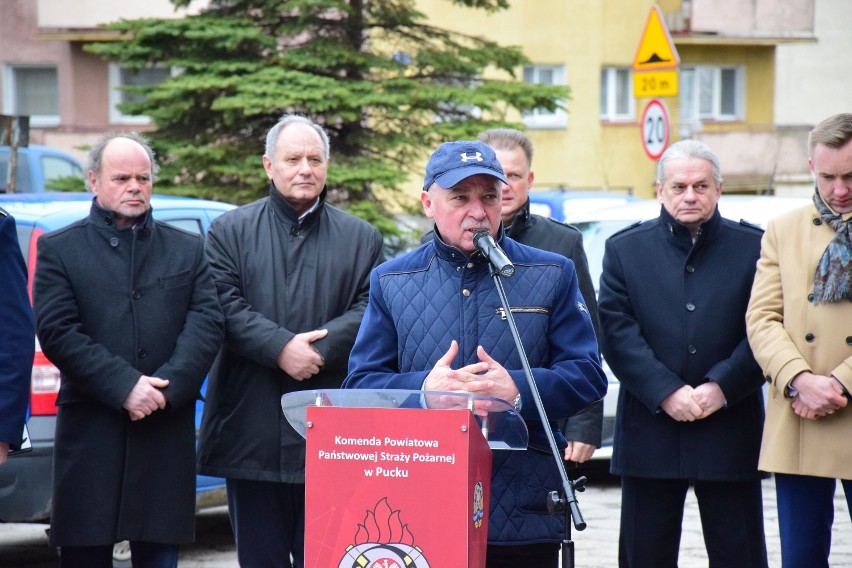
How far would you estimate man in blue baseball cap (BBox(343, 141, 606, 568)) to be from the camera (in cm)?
407

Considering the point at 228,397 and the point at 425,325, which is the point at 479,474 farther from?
the point at 228,397

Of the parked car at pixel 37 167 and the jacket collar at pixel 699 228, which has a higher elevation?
the parked car at pixel 37 167

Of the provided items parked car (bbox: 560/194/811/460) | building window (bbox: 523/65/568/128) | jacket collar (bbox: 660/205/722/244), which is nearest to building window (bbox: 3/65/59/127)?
building window (bbox: 523/65/568/128)

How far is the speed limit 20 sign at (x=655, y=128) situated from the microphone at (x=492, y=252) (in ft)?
32.5

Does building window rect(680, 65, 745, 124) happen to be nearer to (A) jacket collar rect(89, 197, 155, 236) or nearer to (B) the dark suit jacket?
(B) the dark suit jacket

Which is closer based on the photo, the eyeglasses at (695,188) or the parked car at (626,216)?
the eyeglasses at (695,188)

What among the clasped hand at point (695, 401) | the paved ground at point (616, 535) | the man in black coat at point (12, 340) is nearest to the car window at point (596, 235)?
the paved ground at point (616, 535)

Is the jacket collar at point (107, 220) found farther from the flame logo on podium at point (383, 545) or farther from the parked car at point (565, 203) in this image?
the parked car at point (565, 203)

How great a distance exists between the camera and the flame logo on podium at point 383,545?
11.2ft

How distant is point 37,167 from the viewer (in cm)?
1812

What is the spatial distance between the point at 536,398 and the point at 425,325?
2.14 feet

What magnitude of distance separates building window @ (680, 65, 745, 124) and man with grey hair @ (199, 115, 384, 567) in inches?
1025

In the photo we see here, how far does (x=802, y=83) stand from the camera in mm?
33938

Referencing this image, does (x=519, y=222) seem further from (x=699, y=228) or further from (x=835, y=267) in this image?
(x=835, y=267)
